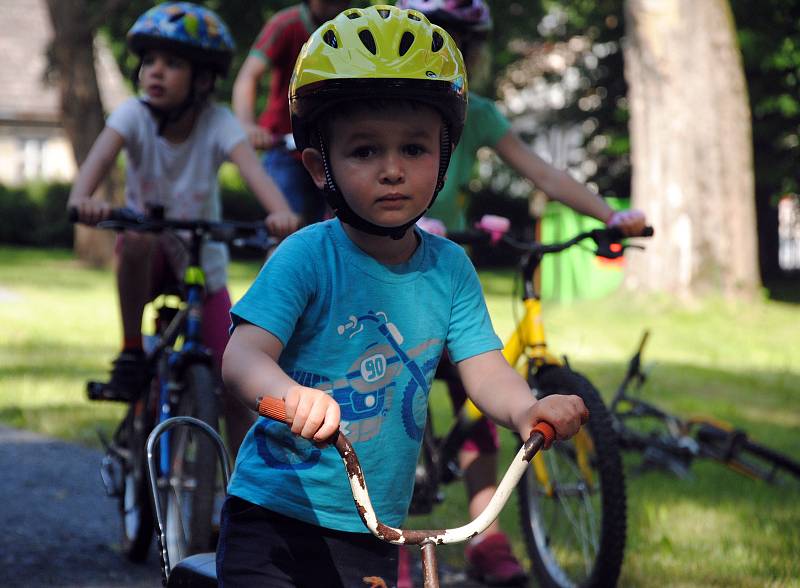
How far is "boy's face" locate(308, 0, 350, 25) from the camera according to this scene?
5.63 meters

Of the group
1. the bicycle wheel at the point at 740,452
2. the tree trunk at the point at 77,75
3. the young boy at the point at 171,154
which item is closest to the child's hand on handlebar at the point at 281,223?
the young boy at the point at 171,154

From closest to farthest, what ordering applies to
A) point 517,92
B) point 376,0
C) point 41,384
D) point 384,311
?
point 384,311
point 41,384
point 376,0
point 517,92

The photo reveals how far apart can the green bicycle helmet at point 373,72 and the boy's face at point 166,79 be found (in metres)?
2.34

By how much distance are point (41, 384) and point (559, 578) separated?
18.9 ft

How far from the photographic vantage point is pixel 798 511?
5.82m

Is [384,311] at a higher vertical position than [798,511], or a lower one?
higher

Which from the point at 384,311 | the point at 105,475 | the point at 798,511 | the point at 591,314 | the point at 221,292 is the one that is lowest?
the point at 591,314

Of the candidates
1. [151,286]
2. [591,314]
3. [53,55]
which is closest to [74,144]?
[53,55]

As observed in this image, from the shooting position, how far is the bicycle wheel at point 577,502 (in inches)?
161

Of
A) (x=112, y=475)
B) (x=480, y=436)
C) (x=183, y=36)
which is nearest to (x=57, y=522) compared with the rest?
(x=112, y=475)

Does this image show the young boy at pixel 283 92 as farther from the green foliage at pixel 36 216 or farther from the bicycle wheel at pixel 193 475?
the green foliage at pixel 36 216

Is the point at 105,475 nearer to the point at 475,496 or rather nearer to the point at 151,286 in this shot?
the point at 151,286

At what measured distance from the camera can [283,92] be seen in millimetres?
6109

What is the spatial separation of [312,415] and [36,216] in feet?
113
